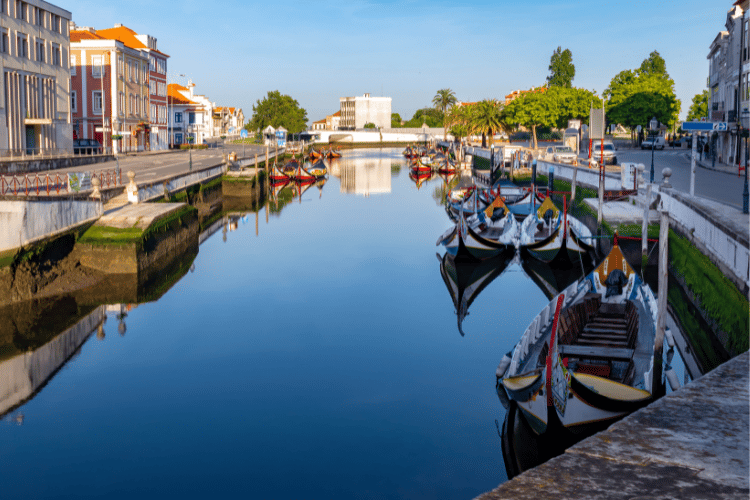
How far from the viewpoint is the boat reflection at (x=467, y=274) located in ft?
77.4

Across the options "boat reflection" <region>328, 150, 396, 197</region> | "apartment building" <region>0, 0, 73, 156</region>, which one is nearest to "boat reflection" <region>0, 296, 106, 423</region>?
"apartment building" <region>0, 0, 73, 156</region>

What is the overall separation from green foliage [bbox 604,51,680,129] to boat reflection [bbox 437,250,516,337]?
6753 cm

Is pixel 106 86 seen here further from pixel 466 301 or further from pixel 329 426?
pixel 329 426

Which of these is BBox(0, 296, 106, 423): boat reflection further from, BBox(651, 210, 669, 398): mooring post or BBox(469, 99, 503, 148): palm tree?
BBox(469, 99, 503, 148): palm tree

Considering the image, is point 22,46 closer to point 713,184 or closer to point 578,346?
point 713,184

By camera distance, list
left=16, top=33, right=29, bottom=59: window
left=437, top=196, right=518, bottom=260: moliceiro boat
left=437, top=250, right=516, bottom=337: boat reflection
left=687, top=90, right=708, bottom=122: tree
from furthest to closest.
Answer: left=687, top=90, right=708, bottom=122: tree
left=16, top=33, right=29, bottom=59: window
left=437, top=196, right=518, bottom=260: moliceiro boat
left=437, top=250, right=516, bottom=337: boat reflection

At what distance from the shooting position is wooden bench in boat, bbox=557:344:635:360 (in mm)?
13633

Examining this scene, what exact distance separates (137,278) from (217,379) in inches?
397

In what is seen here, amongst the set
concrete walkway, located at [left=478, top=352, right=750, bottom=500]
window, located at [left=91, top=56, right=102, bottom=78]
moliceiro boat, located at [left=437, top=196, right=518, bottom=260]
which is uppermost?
window, located at [left=91, top=56, right=102, bottom=78]

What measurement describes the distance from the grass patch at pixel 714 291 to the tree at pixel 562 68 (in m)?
103

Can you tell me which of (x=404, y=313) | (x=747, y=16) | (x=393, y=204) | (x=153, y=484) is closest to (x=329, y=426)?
(x=153, y=484)

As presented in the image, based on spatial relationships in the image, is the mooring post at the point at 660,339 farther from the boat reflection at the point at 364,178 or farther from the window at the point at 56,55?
the window at the point at 56,55

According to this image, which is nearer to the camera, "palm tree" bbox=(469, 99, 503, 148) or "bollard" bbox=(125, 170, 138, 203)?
"bollard" bbox=(125, 170, 138, 203)

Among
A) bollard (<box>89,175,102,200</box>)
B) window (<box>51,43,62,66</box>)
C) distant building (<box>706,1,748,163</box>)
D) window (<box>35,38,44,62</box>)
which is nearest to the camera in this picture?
bollard (<box>89,175,102,200</box>)
